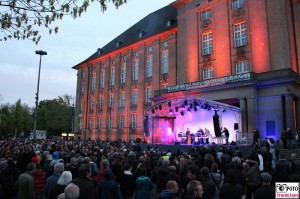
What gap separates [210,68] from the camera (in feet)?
113

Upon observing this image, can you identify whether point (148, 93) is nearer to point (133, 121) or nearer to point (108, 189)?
point (133, 121)

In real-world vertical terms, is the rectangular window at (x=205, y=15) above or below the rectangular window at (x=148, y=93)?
above

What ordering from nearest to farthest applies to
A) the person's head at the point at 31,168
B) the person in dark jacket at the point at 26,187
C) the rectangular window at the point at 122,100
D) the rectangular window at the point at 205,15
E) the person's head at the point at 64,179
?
1. the person's head at the point at 64,179
2. the person in dark jacket at the point at 26,187
3. the person's head at the point at 31,168
4. the rectangular window at the point at 205,15
5. the rectangular window at the point at 122,100

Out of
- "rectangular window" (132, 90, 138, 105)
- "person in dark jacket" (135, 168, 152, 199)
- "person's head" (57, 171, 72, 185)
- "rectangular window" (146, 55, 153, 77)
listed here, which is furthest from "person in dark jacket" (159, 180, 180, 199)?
"rectangular window" (132, 90, 138, 105)

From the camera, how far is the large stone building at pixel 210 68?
1079 inches

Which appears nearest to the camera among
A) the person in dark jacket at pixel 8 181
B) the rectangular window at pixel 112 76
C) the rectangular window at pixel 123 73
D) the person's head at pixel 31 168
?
the person's head at pixel 31 168

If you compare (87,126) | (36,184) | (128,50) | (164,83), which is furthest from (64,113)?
(36,184)

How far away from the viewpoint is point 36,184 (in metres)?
7.39

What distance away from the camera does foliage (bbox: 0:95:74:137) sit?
3137 inches

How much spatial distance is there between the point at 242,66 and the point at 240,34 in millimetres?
3767

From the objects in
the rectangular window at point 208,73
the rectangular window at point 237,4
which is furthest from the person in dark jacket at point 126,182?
the rectangular window at point 237,4

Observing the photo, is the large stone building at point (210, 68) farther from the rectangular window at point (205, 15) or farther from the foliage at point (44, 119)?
the foliage at point (44, 119)

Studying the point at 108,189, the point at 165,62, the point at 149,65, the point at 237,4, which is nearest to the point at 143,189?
the point at 108,189

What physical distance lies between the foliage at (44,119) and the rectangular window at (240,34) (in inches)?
2086
